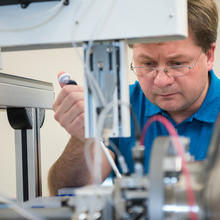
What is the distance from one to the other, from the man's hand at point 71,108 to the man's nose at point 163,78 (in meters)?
0.33

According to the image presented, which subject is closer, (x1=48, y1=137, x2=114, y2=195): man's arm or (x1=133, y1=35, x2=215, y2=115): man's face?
(x1=133, y1=35, x2=215, y2=115): man's face

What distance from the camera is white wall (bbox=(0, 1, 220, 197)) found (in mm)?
2910

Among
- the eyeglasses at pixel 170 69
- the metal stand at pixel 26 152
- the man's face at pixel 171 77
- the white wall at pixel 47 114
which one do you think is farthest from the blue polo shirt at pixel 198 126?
the white wall at pixel 47 114

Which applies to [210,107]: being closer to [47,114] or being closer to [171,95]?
[171,95]

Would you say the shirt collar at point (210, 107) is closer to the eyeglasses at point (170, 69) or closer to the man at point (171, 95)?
the man at point (171, 95)

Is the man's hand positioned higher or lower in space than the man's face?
lower

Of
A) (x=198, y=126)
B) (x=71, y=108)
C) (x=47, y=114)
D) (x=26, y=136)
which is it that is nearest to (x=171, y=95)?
(x=198, y=126)

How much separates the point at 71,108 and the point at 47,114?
6.54 feet

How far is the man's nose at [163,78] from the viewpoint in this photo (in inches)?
47.0

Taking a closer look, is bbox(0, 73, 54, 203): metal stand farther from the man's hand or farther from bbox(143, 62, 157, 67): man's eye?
bbox(143, 62, 157, 67): man's eye

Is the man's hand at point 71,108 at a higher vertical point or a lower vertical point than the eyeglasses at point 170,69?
lower

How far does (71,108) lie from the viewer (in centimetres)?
99

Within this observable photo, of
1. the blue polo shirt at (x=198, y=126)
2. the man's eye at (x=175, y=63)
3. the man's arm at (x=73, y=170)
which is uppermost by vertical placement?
the man's eye at (x=175, y=63)

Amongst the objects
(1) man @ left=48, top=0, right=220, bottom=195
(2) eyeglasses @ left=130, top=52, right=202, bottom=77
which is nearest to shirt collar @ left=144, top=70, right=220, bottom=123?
(1) man @ left=48, top=0, right=220, bottom=195
